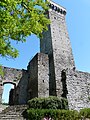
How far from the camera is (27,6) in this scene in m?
8.98

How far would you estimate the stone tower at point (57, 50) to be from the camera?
2116 cm

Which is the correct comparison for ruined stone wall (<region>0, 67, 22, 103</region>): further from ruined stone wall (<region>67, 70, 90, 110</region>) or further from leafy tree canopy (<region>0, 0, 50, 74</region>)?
leafy tree canopy (<region>0, 0, 50, 74</region>)

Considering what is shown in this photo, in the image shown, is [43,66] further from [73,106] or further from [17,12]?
[17,12]

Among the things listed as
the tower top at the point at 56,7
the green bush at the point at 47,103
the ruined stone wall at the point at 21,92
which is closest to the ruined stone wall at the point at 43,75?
the ruined stone wall at the point at 21,92

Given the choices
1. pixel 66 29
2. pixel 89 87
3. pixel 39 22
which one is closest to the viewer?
pixel 39 22

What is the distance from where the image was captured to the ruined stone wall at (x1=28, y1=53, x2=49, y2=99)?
21038 millimetres

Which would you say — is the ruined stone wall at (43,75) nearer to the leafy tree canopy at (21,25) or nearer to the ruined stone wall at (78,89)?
the ruined stone wall at (78,89)

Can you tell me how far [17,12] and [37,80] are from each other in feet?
44.5

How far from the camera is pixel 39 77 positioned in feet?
71.1

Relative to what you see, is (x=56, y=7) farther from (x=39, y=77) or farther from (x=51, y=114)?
(x=51, y=114)

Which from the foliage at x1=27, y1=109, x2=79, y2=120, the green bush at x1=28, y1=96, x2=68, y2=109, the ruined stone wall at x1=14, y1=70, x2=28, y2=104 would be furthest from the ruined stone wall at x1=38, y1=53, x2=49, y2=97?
the foliage at x1=27, y1=109, x2=79, y2=120

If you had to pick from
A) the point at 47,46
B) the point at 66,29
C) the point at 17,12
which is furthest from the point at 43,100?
the point at 66,29

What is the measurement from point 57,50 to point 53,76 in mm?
4138

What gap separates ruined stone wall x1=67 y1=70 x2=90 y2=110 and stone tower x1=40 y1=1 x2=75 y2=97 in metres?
0.67
